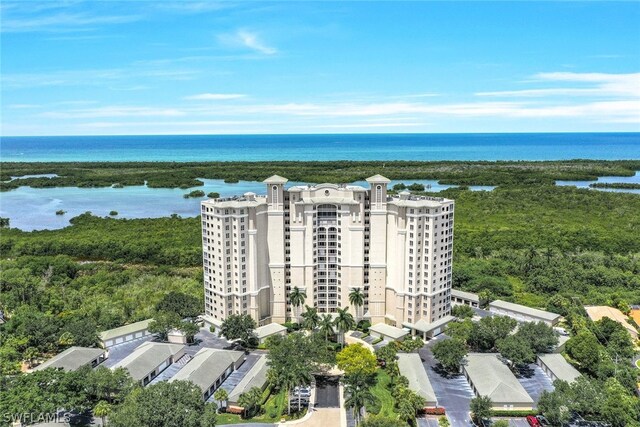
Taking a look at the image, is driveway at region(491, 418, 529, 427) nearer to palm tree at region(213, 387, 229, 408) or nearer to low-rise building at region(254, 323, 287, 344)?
palm tree at region(213, 387, 229, 408)

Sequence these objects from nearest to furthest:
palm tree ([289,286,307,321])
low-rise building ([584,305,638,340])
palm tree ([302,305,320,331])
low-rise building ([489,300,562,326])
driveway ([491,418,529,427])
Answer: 1. driveway ([491,418,529,427])
2. palm tree ([302,305,320,331])
3. palm tree ([289,286,307,321])
4. low-rise building ([584,305,638,340])
5. low-rise building ([489,300,562,326])

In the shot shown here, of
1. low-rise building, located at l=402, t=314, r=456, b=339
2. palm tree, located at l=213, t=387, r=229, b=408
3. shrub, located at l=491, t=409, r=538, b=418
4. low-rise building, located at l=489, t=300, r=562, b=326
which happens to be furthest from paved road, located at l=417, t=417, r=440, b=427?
low-rise building, located at l=489, t=300, r=562, b=326

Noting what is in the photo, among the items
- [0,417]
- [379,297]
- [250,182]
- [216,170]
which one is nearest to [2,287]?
[0,417]

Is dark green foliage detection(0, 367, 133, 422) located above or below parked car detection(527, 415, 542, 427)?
above

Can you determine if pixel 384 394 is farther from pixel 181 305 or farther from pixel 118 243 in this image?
pixel 118 243

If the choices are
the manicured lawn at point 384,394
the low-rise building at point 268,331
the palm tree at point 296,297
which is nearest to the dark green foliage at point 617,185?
the palm tree at point 296,297

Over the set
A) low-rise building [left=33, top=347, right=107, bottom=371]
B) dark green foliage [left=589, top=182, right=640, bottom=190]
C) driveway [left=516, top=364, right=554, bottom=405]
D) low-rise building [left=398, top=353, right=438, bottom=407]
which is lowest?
driveway [left=516, top=364, right=554, bottom=405]

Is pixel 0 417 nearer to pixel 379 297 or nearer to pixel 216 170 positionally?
pixel 379 297
